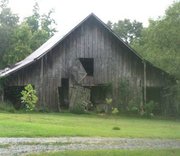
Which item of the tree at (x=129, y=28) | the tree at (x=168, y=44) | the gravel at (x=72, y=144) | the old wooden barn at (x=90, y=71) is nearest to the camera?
the gravel at (x=72, y=144)

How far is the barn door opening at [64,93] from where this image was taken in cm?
4243

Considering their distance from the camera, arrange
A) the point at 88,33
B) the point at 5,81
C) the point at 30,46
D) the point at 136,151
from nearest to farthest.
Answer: the point at 136,151, the point at 5,81, the point at 88,33, the point at 30,46

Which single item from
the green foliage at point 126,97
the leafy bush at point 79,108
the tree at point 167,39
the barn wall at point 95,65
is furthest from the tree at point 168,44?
the leafy bush at point 79,108

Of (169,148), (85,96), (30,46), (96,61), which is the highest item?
(30,46)

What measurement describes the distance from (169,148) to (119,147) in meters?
2.03

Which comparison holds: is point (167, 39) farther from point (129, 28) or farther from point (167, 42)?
point (129, 28)

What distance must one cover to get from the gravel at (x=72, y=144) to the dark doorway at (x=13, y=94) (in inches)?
855

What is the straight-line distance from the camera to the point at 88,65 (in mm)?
44281

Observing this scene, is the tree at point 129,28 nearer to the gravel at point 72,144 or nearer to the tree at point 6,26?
the tree at point 6,26

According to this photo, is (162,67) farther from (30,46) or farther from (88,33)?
(30,46)

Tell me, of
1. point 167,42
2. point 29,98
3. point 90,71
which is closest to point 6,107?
point 29,98

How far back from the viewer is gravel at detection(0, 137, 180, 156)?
55.0ft

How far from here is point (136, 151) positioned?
1783 cm

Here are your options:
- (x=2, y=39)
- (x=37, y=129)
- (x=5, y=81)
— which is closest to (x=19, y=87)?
(x=5, y=81)
